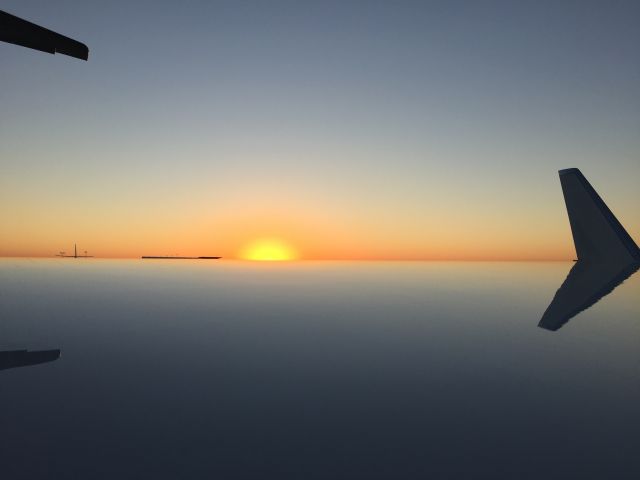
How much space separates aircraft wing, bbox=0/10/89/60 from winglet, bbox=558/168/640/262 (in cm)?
3015

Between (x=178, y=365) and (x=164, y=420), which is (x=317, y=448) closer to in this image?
(x=164, y=420)

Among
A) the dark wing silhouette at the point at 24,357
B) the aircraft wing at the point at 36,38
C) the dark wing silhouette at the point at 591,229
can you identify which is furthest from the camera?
the dark wing silhouette at the point at 591,229

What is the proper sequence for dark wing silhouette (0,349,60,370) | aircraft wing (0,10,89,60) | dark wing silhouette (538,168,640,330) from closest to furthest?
aircraft wing (0,10,89,60)
dark wing silhouette (0,349,60,370)
dark wing silhouette (538,168,640,330)

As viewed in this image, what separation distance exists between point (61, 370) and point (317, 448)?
567 inches

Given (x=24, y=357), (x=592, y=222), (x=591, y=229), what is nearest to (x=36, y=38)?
(x=24, y=357)

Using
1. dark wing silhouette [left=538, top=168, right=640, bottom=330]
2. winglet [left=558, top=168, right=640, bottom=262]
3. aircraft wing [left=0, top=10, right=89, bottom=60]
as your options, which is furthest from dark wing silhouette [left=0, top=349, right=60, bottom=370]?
winglet [left=558, top=168, right=640, bottom=262]

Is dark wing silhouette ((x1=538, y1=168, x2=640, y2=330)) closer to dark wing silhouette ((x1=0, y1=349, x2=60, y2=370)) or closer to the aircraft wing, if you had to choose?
the aircraft wing

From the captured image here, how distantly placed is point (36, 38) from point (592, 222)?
33.1 meters

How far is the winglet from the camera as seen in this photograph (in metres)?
26.6

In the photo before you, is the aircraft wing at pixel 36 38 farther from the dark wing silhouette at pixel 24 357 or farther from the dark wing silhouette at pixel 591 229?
the dark wing silhouette at pixel 591 229

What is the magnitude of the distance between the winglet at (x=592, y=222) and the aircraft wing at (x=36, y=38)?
30.2 meters

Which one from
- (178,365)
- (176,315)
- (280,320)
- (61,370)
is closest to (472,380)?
(178,365)

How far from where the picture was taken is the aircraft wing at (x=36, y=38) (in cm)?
1250

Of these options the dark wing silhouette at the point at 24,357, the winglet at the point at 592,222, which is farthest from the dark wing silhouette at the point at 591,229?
the dark wing silhouette at the point at 24,357
